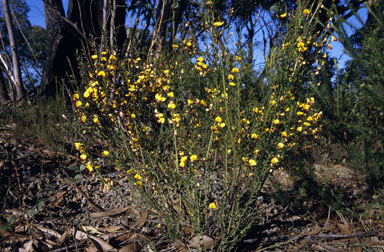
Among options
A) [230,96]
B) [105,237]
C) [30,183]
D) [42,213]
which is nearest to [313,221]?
[230,96]

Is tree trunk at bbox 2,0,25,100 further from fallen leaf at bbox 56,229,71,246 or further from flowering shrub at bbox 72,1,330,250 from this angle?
flowering shrub at bbox 72,1,330,250

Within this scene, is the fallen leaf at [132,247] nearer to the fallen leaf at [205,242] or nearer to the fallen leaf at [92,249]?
the fallen leaf at [92,249]

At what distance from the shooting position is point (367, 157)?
1.92 metres

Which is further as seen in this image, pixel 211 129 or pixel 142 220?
pixel 142 220

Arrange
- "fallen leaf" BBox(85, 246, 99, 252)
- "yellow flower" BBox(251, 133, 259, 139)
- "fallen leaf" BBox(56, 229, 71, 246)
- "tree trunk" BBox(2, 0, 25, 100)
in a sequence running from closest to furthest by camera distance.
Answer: "yellow flower" BBox(251, 133, 259, 139)
"fallen leaf" BBox(85, 246, 99, 252)
"fallen leaf" BBox(56, 229, 71, 246)
"tree trunk" BBox(2, 0, 25, 100)

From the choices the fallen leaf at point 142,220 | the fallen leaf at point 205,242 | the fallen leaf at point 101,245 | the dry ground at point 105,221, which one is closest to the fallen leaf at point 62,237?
the dry ground at point 105,221

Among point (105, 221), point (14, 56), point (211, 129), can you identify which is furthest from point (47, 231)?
point (14, 56)

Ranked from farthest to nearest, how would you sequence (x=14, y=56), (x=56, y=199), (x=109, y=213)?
1. (x=14, y=56)
2. (x=56, y=199)
3. (x=109, y=213)

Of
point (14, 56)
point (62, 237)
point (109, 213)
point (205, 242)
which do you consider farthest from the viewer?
point (14, 56)

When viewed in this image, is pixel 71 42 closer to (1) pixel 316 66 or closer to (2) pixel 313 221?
(1) pixel 316 66

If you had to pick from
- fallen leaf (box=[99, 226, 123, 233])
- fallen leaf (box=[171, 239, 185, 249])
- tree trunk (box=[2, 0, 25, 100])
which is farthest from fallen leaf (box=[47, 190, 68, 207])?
tree trunk (box=[2, 0, 25, 100])

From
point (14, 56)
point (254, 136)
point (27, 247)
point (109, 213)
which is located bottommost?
point (27, 247)

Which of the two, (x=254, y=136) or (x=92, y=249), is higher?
(x=254, y=136)

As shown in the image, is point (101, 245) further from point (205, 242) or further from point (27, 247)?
point (205, 242)
